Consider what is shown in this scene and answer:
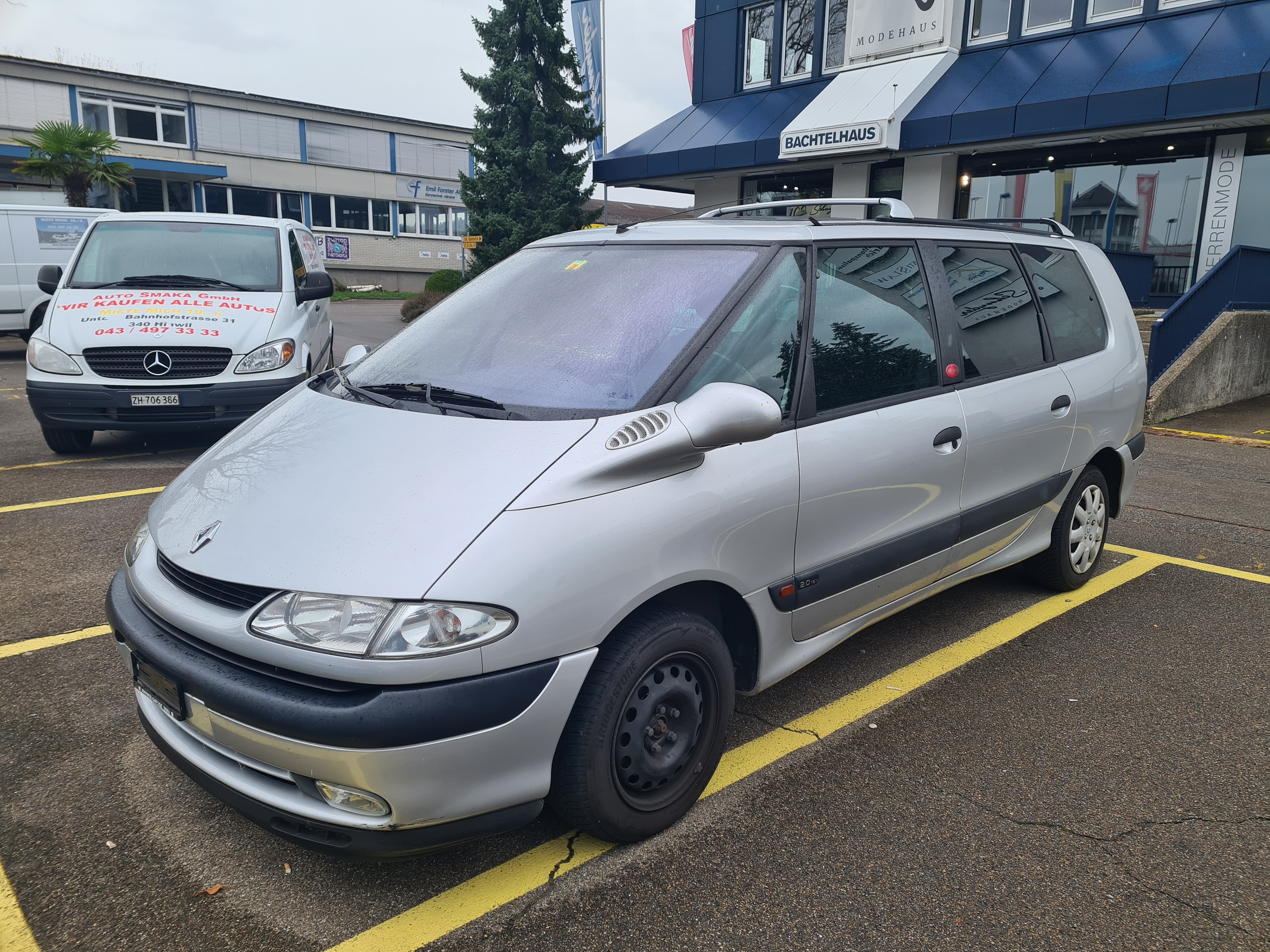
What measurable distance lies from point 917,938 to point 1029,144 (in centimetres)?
1506

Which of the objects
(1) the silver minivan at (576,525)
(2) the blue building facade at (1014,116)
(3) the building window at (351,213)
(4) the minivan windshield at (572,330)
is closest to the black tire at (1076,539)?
(1) the silver minivan at (576,525)

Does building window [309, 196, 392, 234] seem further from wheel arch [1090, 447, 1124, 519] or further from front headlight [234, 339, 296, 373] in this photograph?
wheel arch [1090, 447, 1124, 519]

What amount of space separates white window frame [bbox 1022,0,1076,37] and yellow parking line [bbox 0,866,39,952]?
1666 centimetres

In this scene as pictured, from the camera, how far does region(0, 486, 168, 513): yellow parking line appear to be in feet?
18.8

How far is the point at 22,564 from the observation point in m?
4.68

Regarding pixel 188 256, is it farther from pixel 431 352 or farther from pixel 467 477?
pixel 467 477

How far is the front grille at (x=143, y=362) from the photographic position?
21.5ft

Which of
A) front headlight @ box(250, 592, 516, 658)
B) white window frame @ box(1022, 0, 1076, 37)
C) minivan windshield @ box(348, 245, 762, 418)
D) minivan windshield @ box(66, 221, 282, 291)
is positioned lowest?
front headlight @ box(250, 592, 516, 658)

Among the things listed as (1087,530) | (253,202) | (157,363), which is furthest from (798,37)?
(253,202)

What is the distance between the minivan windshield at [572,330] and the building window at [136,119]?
3613 cm

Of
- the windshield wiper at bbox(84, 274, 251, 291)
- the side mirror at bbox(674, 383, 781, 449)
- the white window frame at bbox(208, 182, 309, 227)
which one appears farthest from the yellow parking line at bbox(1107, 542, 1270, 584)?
the white window frame at bbox(208, 182, 309, 227)

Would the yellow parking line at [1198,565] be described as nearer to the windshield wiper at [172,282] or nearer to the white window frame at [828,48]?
the windshield wiper at [172,282]

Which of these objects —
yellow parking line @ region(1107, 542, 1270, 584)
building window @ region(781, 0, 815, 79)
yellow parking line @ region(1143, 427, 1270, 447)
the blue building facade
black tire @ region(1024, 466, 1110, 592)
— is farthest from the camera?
building window @ region(781, 0, 815, 79)

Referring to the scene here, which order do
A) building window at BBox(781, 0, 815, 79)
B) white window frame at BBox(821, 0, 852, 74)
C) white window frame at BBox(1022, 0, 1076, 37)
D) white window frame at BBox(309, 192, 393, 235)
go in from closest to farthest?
1. white window frame at BBox(1022, 0, 1076, 37)
2. white window frame at BBox(821, 0, 852, 74)
3. building window at BBox(781, 0, 815, 79)
4. white window frame at BBox(309, 192, 393, 235)
